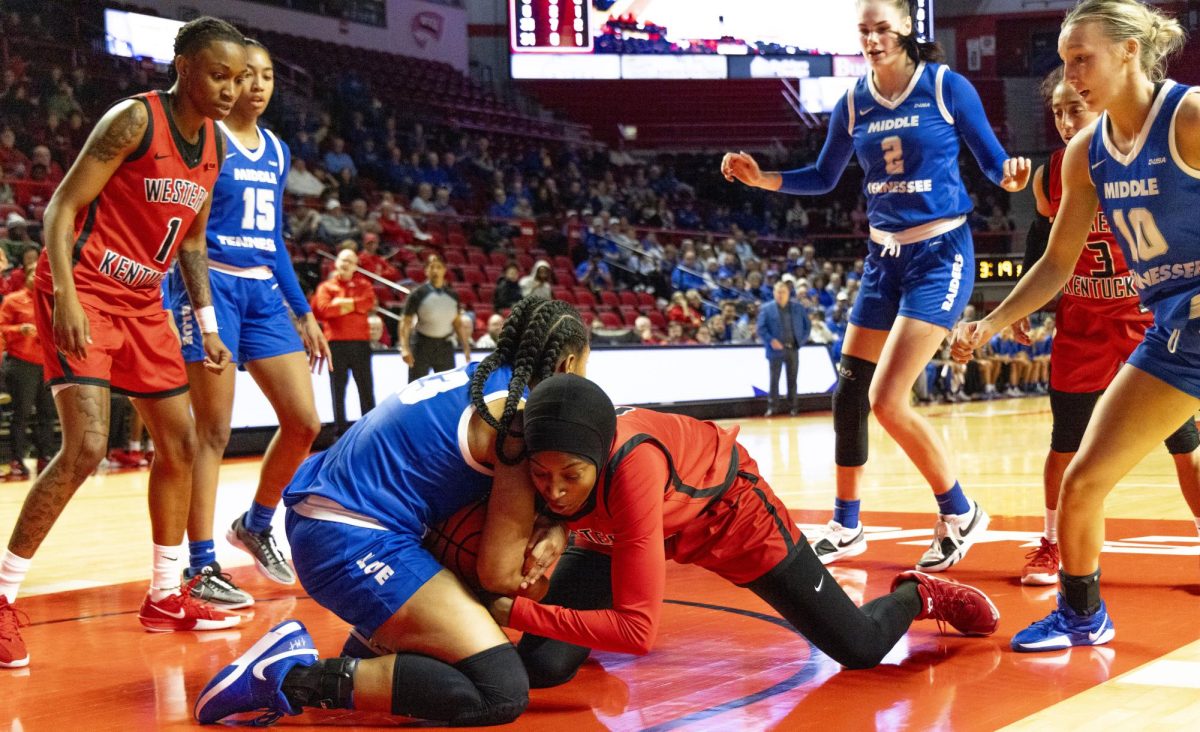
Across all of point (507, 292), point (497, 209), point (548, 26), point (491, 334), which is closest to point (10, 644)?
point (491, 334)

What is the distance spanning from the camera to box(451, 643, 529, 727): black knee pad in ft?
9.47

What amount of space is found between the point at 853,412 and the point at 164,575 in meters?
2.79

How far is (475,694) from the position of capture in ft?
9.46

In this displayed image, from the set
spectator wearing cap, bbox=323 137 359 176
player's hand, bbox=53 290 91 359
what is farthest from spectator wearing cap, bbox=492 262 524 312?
player's hand, bbox=53 290 91 359

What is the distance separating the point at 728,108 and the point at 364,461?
1052 inches

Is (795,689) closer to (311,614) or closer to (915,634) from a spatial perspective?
(915,634)

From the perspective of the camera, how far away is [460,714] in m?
2.88

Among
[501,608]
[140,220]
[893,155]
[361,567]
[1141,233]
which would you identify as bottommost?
[501,608]

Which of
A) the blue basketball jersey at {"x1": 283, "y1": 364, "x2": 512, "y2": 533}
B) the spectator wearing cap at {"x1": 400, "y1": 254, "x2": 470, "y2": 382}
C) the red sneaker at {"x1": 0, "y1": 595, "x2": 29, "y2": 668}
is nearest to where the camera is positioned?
the blue basketball jersey at {"x1": 283, "y1": 364, "x2": 512, "y2": 533}

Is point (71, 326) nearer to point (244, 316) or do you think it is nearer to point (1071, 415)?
point (244, 316)

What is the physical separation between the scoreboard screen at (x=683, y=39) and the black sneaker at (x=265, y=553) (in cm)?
1949

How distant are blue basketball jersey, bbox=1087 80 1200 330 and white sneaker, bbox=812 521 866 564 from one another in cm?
199

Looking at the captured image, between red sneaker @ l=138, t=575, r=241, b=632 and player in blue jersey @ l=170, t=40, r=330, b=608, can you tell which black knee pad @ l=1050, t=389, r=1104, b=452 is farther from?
red sneaker @ l=138, t=575, r=241, b=632

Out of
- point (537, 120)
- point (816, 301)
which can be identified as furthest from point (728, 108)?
point (816, 301)
